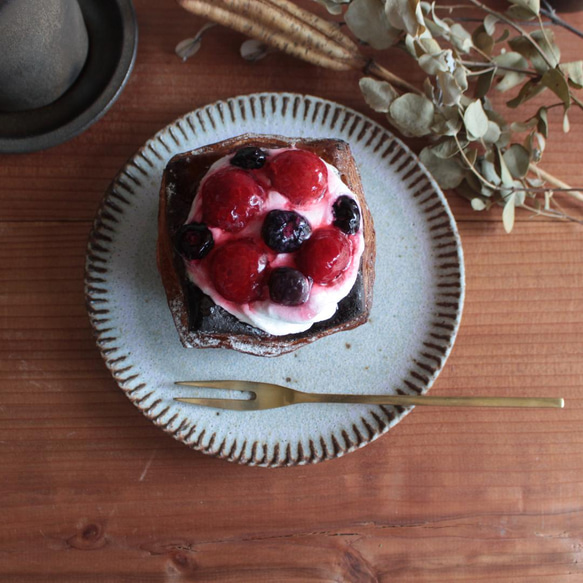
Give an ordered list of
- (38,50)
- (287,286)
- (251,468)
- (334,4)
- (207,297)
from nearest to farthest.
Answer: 1. (287,286)
2. (207,297)
3. (38,50)
4. (334,4)
5. (251,468)

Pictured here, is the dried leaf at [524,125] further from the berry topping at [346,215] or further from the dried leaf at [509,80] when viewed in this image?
the berry topping at [346,215]

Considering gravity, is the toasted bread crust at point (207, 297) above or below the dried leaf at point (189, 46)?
below

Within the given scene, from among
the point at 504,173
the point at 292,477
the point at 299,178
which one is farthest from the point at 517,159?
the point at 292,477

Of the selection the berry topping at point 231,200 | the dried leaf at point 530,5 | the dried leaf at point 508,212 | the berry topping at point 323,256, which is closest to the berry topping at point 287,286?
the berry topping at point 323,256

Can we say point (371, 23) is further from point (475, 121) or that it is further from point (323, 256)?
point (323, 256)

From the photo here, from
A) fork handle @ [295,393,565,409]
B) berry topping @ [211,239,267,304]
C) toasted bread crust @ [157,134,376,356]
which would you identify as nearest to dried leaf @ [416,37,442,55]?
toasted bread crust @ [157,134,376,356]

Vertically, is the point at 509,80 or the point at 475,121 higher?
the point at 509,80

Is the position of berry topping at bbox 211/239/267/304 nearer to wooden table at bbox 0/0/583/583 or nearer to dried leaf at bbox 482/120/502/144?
wooden table at bbox 0/0/583/583

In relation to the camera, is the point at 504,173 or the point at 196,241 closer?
the point at 196,241
